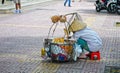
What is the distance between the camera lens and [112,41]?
12172 millimetres

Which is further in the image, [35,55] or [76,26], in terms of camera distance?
[35,55]

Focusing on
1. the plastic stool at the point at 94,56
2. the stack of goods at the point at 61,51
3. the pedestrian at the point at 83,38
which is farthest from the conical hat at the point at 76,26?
the plastic stool at the point at 94,56

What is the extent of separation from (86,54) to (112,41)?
116 inches

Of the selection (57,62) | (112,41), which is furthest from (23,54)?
(112,41)

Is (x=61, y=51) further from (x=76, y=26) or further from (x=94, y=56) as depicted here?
(x=94, y=56)

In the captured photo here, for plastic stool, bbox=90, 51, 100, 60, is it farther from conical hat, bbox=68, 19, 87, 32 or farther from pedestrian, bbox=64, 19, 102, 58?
conical hat, bbox=68, 19, 87, 32

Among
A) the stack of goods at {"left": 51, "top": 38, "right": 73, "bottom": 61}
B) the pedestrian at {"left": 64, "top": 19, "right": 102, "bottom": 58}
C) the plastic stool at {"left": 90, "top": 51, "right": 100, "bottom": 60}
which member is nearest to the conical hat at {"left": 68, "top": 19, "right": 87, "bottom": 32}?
the pedestrian at {"left": 64, "top": 19, "right": 102, "bottom": 58}

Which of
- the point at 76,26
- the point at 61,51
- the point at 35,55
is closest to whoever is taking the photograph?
the point at 61,51

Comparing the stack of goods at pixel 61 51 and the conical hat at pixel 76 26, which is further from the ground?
the conical hat at pixel 76 26

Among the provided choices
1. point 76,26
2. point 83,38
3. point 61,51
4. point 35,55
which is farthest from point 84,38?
point 35,55

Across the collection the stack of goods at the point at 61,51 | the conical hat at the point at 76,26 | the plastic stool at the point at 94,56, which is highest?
the conical hat at the point at 76,26

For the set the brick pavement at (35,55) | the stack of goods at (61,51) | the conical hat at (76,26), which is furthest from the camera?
the conical hat at (76,26)

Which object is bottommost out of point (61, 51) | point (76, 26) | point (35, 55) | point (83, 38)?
point (35, 55)

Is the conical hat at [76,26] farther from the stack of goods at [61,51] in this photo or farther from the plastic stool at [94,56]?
the plastic stool at [94,56]
